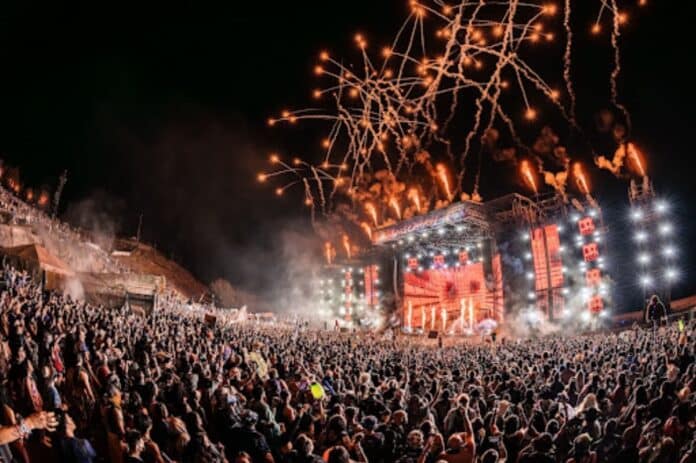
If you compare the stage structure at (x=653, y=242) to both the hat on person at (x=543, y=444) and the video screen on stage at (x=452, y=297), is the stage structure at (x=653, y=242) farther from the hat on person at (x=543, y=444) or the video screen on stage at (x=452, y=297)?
the hat on person at (x=543, y=444)

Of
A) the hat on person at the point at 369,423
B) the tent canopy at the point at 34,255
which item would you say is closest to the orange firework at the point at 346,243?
the tent canopy at the point at 34,255

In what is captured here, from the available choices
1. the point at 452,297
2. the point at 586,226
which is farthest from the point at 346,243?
the point at 586,226

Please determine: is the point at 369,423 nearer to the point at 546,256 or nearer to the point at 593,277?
the point at 593,277

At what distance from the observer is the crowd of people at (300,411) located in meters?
4.89

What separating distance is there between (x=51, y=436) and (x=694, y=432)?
25.5 feet

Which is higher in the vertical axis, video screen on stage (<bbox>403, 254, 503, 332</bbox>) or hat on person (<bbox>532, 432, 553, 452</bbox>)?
video screen on stage (<bbox>403, 254, 503, 332</bbox>)

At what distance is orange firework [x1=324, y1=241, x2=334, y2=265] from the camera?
181 ft

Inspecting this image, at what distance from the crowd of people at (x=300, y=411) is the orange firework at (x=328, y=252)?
43.1 meters

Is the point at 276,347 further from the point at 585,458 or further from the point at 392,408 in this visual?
the point at 585,458

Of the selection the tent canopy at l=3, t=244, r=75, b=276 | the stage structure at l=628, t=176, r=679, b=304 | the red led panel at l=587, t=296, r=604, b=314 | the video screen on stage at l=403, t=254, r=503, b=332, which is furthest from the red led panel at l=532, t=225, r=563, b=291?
the tent canopy at l=3, t=244, r=75, b=276

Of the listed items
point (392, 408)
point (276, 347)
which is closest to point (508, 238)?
point (276, 347)

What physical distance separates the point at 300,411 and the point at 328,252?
162 ft

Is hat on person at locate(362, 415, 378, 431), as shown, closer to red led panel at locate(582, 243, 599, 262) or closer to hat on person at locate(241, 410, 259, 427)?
hat on person at locate(241, 410, 259, 427)

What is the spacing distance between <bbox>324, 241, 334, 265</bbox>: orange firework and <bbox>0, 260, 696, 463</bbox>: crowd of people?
4315 cm
